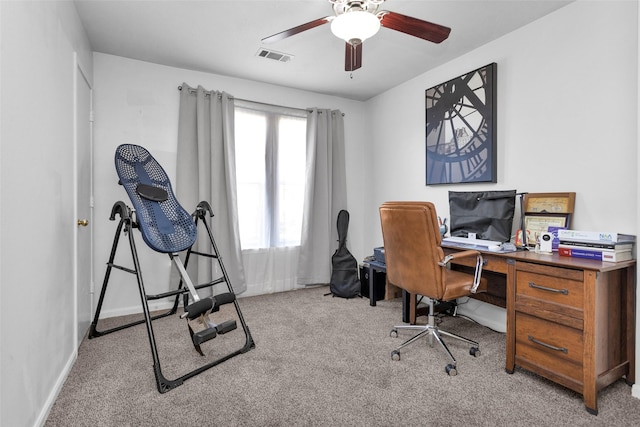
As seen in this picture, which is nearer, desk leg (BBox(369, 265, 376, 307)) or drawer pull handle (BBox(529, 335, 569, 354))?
drawer pull handle (BBox(529, 335, 569, 354))

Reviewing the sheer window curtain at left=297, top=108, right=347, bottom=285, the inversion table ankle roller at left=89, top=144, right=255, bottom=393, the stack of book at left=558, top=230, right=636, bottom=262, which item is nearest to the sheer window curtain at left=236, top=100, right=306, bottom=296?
the sheer window curtain at left=297, top=108, right=347, bottom=285

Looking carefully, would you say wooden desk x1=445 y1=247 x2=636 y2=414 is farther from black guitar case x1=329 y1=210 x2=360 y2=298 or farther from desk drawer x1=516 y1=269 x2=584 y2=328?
black guitar case x1=329 y1=210 x2=360 y2=298

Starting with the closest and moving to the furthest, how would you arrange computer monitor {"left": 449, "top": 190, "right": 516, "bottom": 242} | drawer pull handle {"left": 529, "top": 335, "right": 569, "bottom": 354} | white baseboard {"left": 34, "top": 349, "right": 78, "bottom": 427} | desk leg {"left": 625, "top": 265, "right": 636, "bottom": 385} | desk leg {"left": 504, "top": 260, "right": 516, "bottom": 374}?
white baseboard {"left": 34, "top": 349, "right": 78, "bottom": 427}, drawer pull handle {"left": 529, "top": 335, "right": 569, "bottom": 354}, desk leg {"left": 625, "top": 265, "right": 636, "bottom": 385}, desk leg {"left": 504, "top": 260, "right": 516, "bottom": 374}, computer monitor {"left": 449, "top": 190, "right": 516, "bottom": 242}

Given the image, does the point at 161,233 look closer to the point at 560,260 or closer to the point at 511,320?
the point at 511,320

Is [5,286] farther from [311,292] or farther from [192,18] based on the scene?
[311,292]

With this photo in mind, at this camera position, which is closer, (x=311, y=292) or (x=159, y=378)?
(x=159, y=378)

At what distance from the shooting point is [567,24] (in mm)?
2379

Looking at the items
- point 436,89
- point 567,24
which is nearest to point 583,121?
point 567,24

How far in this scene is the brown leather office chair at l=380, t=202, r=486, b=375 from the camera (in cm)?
215

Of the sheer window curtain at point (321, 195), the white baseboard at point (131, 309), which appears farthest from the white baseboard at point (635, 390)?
the white baseboard at point (131, 309)

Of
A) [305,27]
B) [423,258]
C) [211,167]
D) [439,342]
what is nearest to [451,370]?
[439,342]

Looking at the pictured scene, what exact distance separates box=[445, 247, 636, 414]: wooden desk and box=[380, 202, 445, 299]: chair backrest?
46cm

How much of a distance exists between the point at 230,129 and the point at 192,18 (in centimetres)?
123

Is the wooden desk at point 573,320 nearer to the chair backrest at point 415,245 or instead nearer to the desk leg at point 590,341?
the desk leg at point 590,341
